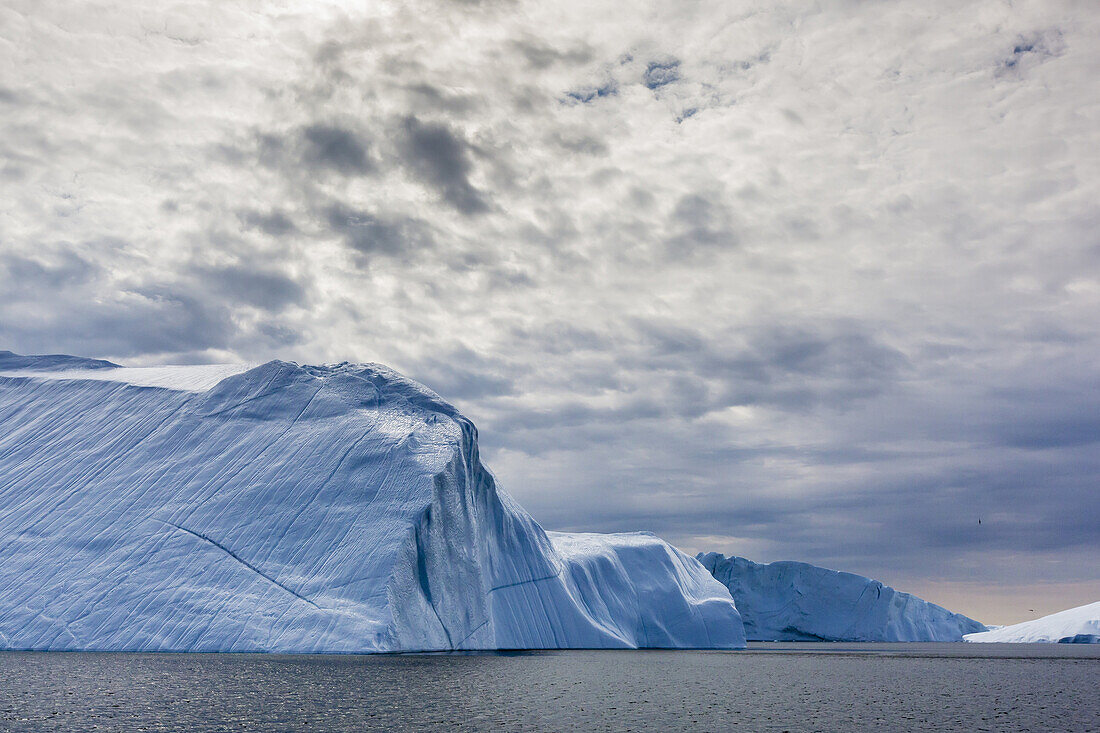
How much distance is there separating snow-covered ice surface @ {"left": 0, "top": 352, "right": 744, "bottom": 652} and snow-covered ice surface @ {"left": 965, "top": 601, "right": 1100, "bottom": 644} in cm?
6022

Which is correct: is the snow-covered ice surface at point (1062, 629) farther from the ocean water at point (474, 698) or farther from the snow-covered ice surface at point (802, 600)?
the ocean water at point (474, 698)

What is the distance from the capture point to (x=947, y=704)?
19.8 metres

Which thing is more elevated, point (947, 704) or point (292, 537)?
point (292, 537)

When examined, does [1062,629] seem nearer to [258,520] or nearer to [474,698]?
[258,520]

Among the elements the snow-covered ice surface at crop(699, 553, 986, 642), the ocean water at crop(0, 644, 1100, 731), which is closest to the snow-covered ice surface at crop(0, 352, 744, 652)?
the ocean water at crop(0, 644, 1100, 731)

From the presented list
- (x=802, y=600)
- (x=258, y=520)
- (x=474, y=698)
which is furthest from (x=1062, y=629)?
(x=474, y=698)

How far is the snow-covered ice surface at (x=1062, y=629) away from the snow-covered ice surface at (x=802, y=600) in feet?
50.0

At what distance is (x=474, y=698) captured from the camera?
56.6 ft

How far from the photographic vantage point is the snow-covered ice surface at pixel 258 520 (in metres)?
25.5

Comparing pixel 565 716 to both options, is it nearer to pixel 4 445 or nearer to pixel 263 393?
pixel 263 393

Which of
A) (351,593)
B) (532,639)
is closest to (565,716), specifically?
(351,593)

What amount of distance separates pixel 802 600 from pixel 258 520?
62.6m

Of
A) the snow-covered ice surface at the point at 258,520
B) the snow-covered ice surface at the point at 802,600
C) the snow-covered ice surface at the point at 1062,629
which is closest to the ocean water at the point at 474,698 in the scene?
the snow-covered ice surface at the point at 258,520

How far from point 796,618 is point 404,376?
57152mm
